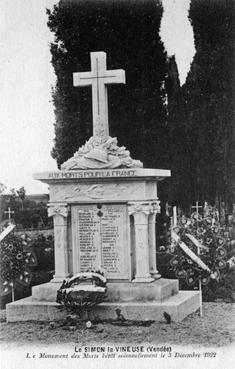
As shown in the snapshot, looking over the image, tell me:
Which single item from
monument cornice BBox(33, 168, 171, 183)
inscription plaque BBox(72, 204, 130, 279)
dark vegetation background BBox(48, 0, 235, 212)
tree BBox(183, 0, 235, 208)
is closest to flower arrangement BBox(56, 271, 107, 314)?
inscription plaque BBox(72, 204, 130, 279)

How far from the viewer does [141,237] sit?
411 inches

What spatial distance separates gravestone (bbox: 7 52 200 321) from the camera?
10.3 metres

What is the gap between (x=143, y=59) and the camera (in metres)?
17.9

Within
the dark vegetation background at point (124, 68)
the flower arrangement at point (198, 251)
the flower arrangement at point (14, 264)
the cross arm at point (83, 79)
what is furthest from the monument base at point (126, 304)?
the dark vegetation background at point (124, 68)

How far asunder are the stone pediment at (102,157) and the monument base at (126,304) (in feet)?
6.11

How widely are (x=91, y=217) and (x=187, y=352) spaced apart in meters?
3.09

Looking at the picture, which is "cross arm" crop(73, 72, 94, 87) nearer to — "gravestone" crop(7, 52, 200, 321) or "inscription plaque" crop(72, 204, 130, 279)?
"gravestone" crop(7, 52, 200, 321)

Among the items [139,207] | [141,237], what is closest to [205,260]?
[141,237]

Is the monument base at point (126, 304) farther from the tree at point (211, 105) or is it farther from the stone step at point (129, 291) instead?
the tree at point (211, 105)

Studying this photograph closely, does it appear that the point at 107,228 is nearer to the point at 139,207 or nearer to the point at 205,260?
the point at 139,207

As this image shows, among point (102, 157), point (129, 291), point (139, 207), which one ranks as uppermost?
point (102, 157)

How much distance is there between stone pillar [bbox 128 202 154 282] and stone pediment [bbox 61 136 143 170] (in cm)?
66

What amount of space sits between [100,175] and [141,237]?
116 centimetres

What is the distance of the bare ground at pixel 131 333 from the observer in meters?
8.88
